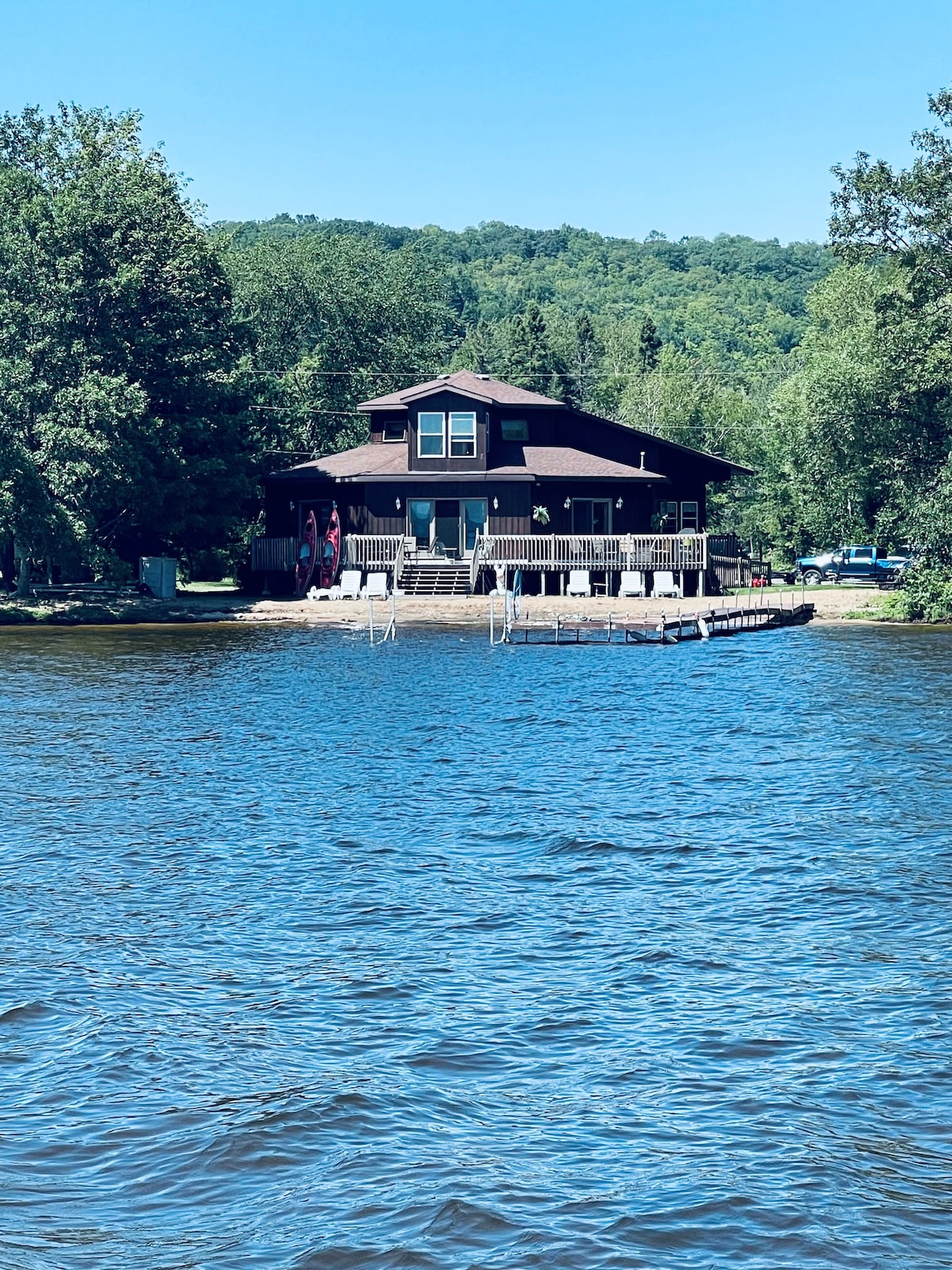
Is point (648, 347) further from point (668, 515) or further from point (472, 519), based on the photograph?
point (472, 519)

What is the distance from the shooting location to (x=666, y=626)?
153 feet

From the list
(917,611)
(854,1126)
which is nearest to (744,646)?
(917,611)

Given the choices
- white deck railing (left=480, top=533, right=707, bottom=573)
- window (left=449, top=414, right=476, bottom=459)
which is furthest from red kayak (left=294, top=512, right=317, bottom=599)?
white deck railing (left=480, top=533, right=707, bottom=573)

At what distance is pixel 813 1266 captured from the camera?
28.0 feet

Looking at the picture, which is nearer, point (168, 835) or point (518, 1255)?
point (518, 1255)

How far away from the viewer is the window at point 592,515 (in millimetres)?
59438

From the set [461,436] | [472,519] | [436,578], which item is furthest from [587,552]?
[461,436]

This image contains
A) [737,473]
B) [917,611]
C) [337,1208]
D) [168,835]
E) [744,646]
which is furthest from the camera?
[737,473]

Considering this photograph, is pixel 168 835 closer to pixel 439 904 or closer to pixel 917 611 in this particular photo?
pixel 439 904

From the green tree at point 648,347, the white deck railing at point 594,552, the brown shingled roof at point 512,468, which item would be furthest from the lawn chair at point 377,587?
the green tree at point 648,347

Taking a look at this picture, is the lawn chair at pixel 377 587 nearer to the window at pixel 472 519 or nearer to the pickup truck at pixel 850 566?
the window at pixel 472 519

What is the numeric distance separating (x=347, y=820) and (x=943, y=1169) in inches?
469

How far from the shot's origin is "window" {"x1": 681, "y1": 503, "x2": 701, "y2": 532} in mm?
61781

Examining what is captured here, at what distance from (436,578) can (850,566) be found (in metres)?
22.8
